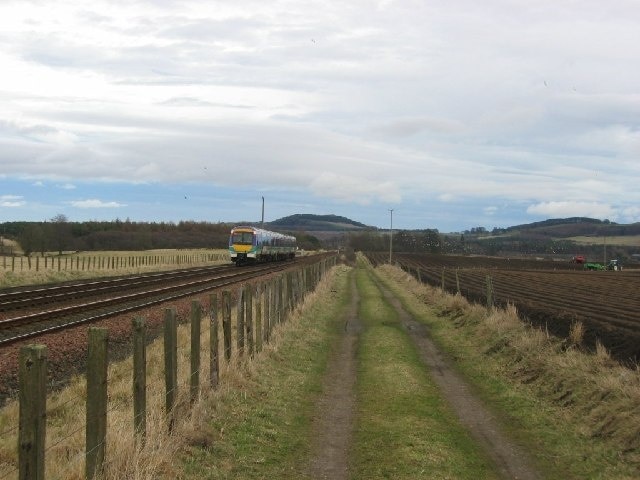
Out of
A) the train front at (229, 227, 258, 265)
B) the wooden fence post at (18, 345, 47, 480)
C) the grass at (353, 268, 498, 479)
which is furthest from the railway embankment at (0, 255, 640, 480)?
the train front at (229, 227, 258, 265)

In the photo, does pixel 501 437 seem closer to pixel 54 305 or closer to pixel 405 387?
pixel 405 387

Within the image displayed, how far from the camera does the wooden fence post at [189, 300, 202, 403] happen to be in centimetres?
832

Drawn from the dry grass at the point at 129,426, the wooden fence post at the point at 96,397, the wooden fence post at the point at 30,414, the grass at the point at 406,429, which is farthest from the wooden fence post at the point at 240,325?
the wooden fence post at the point at 30,414

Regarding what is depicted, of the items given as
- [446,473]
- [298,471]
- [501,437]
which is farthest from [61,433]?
[501,437]

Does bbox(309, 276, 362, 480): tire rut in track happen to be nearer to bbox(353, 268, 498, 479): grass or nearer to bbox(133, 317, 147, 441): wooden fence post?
bbox(353, 268, 498, 479): grass

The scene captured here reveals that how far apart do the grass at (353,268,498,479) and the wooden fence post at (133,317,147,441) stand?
2285mm

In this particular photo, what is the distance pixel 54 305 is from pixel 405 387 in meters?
13.0

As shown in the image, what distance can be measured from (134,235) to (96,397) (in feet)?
441

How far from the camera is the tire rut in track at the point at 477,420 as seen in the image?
791cm

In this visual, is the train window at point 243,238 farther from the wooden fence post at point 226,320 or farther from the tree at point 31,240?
the wooden fence post at point 226,320

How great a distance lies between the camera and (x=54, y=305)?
69.0 ft

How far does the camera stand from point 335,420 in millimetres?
9656

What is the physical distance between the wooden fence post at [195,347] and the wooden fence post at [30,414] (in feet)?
12.3

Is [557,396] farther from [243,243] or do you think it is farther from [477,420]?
[243,243]
